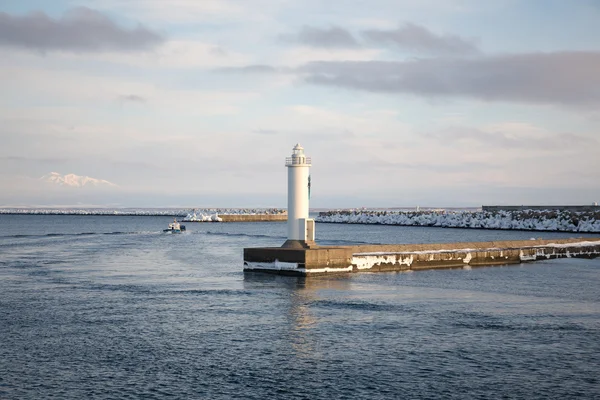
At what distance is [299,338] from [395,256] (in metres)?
18.4

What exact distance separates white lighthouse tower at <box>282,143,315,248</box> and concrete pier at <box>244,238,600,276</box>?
66 centimetres

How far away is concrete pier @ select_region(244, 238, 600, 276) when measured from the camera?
3151 centimetres

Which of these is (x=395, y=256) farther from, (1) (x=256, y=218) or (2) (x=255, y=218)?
(2) (x=255, y=218)

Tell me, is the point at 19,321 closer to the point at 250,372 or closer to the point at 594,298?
the point at 250,372

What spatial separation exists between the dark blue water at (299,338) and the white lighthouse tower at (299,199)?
248 cm

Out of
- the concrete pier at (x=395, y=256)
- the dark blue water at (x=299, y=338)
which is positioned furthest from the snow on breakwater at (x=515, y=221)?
the dark blue water at (x=299, y=338)

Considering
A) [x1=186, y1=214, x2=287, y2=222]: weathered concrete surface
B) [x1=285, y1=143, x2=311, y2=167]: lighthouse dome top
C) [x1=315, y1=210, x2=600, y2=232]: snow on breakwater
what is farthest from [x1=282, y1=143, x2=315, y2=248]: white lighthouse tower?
[x1=186, y1=214, x2=287, y2=222]: weathered concrete surface

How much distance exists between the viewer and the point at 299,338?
725 inches

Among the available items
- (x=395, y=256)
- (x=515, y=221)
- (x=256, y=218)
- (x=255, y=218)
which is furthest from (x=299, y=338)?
(x=255, y=218)

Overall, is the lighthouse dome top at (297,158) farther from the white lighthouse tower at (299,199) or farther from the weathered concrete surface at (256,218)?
the weathered concrete surface at (256,218)

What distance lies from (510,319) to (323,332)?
6.44m

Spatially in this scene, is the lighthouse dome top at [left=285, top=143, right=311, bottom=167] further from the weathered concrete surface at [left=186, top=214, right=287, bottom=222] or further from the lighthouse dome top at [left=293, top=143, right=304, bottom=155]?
the weathered concrete surface at [left=186, top=214, right=287, bottom=222]

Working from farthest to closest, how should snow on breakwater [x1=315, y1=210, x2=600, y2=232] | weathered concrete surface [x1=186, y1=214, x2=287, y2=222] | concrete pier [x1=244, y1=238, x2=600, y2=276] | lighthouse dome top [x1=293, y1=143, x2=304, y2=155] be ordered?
weathered concrete surface [x1=186, y1=214, x2=287, y2=222] → snow on breakwater [x1=315, y1=210, x2=600, y2=232] → lighthouse dome top [x1=293, y1=143, x2=304, y2=155] → concrete pier [x1=244, y1=238, x2=600, y2=276]

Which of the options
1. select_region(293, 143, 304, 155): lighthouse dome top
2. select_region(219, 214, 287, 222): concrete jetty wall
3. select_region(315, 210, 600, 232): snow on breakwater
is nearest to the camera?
select_region(293, 143, 304, 155): lighthouse dome top
